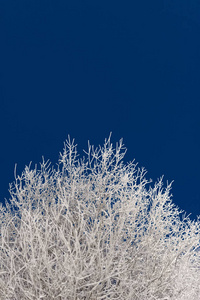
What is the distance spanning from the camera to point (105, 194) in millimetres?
8891

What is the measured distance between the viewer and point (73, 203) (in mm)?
8852

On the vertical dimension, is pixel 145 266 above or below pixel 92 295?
above

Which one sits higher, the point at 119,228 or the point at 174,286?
the point at 119,228

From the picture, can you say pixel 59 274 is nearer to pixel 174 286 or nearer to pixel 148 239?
pixel 148 239

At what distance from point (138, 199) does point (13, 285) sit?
9.71 ft

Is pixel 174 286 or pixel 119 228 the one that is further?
pixel 174 286

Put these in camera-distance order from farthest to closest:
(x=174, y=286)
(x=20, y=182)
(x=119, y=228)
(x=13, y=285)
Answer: (x=20, y=182) → (x=174, y=286) → (x=119, y=228) → (x=13, y=285)

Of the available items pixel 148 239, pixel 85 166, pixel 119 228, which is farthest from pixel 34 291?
pixel 85 166

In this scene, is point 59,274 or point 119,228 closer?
point 59,274

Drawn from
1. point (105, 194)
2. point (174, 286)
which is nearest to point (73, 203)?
point (105, 194)

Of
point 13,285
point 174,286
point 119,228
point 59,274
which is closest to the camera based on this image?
point 59,274

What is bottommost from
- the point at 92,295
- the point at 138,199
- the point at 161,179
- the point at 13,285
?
the point at 92,295

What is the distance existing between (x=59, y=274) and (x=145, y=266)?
2216 millimetres

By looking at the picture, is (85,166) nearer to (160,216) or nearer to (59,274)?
(160,216)
